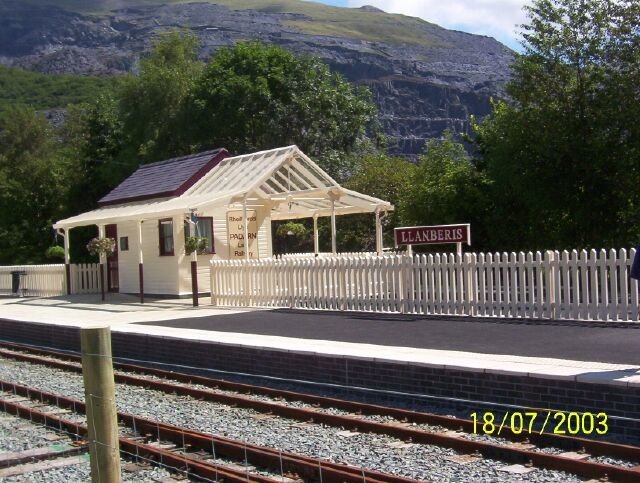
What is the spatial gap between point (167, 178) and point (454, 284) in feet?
46.0

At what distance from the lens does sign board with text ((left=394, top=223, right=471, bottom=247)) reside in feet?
52.7

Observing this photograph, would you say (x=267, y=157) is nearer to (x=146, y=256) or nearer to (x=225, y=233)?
(x=225, y=233)

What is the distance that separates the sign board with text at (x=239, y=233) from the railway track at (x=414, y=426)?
11662 millimetres

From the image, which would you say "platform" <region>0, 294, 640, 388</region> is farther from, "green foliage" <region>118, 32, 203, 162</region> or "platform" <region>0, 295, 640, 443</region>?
"green foliage" <region>118, 32, 203, 162</region>

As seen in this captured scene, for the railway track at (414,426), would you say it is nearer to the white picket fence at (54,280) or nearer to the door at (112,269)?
the door at (112,269)

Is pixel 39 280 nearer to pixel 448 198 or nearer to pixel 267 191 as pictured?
pixel 267 191

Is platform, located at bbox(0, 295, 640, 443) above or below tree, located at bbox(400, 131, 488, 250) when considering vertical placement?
below

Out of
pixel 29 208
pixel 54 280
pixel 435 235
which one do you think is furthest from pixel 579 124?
pixel 29 208

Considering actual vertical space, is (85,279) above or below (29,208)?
below

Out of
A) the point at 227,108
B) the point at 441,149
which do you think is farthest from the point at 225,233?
the point at 227,108

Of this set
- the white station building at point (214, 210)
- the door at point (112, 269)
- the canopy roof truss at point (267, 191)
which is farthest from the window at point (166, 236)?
the door at point (112, 269)

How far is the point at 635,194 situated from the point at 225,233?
11.2m

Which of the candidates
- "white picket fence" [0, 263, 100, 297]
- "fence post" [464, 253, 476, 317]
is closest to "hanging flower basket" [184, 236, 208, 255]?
"white picket fence" [0, 263, 100, 297]

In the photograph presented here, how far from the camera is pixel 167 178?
27.3 meters
